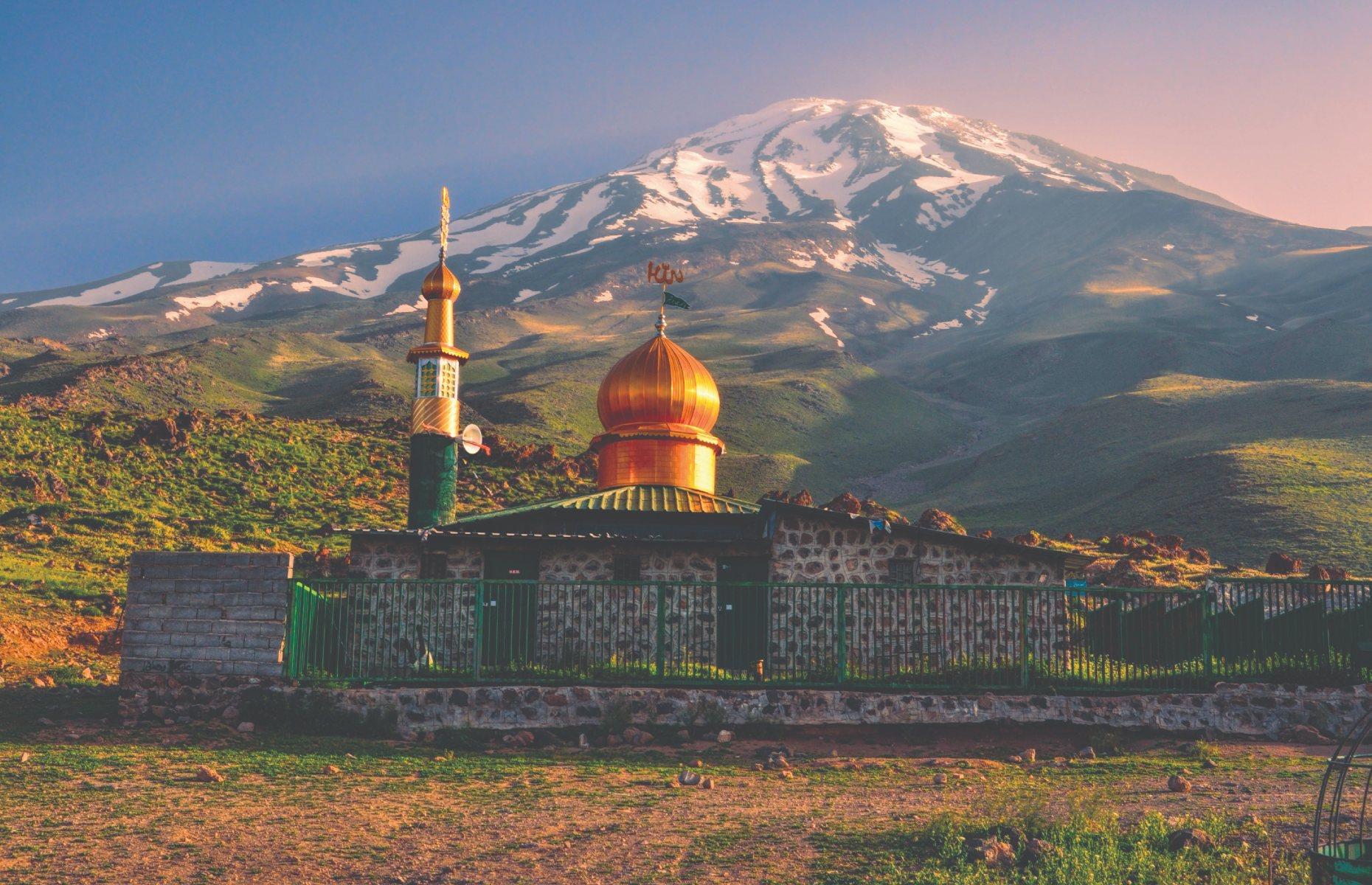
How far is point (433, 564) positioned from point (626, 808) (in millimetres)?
9519

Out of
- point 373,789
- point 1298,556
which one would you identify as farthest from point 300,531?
point 1298,556

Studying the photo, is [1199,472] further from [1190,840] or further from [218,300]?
[218,300]

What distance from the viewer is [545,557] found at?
2003cm

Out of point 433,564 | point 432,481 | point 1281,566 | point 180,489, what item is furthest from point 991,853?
point 180,489

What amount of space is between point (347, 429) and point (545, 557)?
84.3ft

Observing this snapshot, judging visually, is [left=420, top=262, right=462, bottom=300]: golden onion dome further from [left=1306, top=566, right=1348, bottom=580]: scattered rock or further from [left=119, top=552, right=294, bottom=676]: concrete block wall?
[left=1306, top=566, right=1348, bottom=580]: scattered rock

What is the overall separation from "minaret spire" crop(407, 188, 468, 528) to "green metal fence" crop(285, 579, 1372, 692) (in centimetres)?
509

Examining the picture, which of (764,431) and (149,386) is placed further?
(764,431)

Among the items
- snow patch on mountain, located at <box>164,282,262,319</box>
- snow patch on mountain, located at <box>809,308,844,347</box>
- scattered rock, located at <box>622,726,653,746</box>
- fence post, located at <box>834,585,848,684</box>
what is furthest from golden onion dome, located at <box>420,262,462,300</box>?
snow patch on mountain, located at <box>164,282,262,319</box>

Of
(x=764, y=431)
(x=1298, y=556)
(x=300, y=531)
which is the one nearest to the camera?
(x=300, y=531)

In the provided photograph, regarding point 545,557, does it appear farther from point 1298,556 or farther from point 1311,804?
point 1298,556

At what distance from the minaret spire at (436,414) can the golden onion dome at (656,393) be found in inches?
122

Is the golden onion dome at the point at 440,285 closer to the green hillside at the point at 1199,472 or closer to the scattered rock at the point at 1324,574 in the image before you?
the scattered rock at the point at 1324,574

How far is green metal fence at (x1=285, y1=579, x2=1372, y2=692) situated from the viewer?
15305mm
